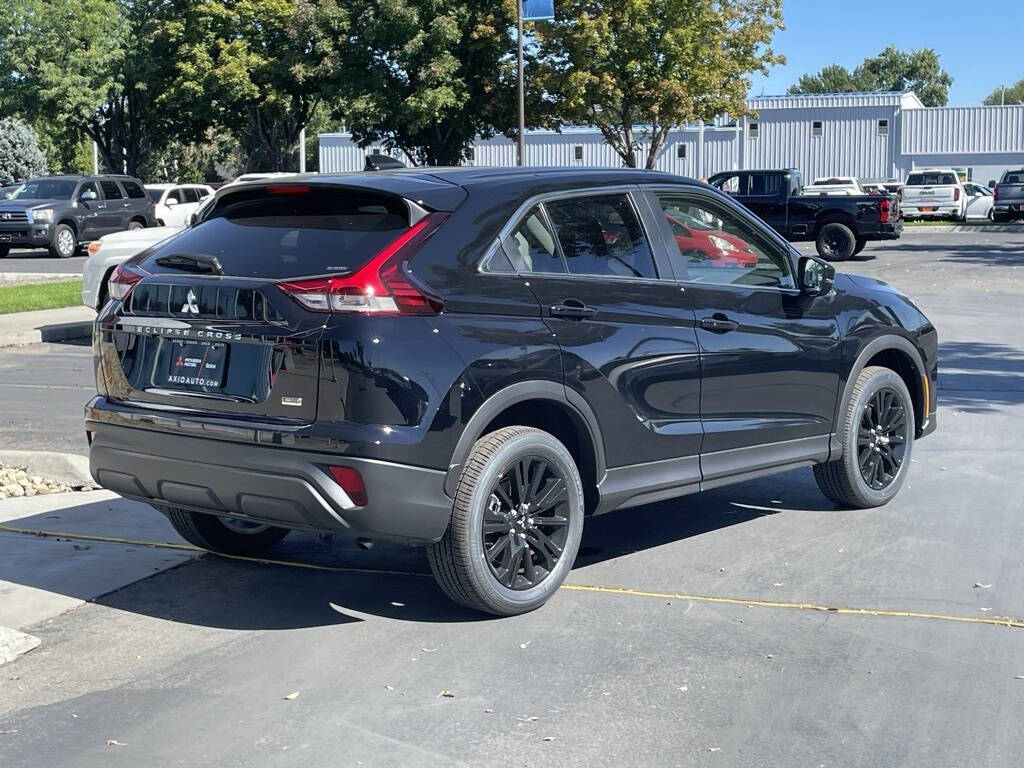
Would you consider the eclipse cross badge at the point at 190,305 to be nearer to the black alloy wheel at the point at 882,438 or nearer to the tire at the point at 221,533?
the tire at the point at 221,533

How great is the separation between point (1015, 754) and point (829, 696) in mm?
671

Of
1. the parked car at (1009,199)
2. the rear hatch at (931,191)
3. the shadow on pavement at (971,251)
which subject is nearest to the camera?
the shadow on pavement at (971,251)

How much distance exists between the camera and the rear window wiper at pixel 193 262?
5336 mm

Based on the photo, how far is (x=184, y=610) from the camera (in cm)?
563

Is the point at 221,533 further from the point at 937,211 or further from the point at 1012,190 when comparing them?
the point at 937,211

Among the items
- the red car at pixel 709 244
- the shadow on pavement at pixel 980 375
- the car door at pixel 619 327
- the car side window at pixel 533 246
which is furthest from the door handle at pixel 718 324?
the shadow on pavement at pixel 980 375

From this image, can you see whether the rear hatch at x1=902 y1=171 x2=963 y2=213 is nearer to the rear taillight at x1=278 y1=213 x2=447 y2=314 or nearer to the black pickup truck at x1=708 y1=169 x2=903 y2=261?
the black pickup truck at x1=708 y1=169 x2=903 y2=261

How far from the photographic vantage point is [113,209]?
32.6m

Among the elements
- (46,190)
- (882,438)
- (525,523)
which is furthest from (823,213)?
(525,523)

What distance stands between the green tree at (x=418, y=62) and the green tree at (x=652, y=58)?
6.48ft

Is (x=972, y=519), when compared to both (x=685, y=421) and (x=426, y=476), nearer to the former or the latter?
(x=685, y=421)

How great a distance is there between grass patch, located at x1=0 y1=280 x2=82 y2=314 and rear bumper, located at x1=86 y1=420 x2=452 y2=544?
544 inches

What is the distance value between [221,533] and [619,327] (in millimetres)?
2195

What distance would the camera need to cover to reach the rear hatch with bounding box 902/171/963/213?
46.6 m
